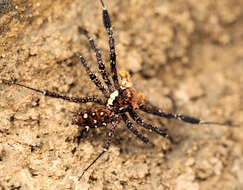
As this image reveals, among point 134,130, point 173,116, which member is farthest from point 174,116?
point 134,130

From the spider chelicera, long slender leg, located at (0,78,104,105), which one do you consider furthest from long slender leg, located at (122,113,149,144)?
long slender leg, located at (0,78,104,105)

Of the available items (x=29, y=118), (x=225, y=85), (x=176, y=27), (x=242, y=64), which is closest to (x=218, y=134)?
(x=225, y=85)

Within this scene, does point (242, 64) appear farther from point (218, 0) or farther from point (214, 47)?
point (218, 0)

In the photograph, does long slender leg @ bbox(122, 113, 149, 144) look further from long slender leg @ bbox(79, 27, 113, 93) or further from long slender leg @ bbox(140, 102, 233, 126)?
long slender leg @ bbox(79, 27, 113, 93)

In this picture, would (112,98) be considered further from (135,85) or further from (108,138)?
(135,85)

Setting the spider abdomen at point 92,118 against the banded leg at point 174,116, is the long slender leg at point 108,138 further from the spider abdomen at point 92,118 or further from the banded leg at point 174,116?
the banded leg at point 174,116
